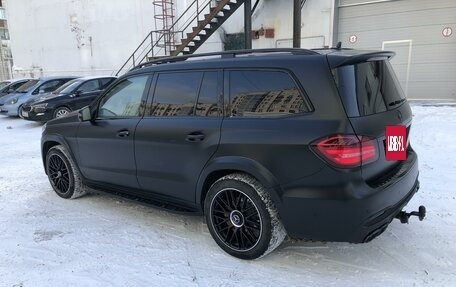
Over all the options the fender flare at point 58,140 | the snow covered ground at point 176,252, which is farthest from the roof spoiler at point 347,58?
the fender flare at point 58,140

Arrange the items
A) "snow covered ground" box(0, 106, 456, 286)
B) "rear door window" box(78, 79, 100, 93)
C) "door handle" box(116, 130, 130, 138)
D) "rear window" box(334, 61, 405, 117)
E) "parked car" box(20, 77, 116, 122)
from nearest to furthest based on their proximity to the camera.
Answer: "rear window" box(334, 61, 405, 117), "snow covered ground" box(0, 106, 456, 286), "door handle" box(116, 130, 130, 138), "parked car" box(20, 77, 116, 122), "rear door window" box(78, 79, 100, 93)

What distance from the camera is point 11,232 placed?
4.29 m

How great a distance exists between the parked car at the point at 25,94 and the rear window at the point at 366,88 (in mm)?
13352

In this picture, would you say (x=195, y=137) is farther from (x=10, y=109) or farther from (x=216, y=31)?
(x=216, y=31)

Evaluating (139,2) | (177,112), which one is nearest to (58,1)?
(139,2)

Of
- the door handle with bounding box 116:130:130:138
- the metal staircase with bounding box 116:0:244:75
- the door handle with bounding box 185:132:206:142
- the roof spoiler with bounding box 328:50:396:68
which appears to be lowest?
the door handle with bounding box 116:130:130:138

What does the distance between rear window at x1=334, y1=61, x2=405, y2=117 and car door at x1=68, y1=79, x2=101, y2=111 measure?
427 inches

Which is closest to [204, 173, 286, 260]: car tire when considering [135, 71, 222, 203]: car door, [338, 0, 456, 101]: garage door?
[135, 71, 222, 203]: car door

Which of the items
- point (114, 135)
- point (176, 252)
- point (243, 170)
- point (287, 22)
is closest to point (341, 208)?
point (243, 170)

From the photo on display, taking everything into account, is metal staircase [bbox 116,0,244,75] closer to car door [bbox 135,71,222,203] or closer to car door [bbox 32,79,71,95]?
car door [bbox 32,79,71,95]

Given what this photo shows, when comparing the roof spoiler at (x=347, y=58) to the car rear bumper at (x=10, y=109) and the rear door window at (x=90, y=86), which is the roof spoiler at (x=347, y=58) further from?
the car rear bumper at (x=10, y=109)

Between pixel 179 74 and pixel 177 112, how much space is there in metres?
0.38

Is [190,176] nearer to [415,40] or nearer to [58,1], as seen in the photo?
[415,40]

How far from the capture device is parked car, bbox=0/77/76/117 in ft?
46.5
